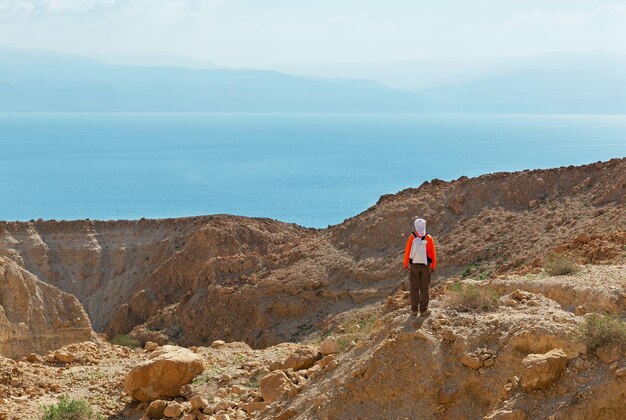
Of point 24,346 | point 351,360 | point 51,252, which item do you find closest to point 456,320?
point 351,360

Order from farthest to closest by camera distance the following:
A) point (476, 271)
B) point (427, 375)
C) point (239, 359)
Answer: point (476, 271) → point (239, 359) → point (427, 375)

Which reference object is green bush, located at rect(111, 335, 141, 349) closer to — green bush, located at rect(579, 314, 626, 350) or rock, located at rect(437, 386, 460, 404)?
rock, located at rect(437, 386, 460, 404)

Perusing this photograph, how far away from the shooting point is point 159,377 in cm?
1473

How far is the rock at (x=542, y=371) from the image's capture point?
966 cm

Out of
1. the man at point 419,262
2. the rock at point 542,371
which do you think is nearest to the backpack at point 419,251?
the man at point 419,262

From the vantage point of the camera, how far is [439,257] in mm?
28250

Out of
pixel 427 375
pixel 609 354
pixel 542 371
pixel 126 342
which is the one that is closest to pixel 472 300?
pixel 427 375

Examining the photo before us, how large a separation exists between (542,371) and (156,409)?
267 inches

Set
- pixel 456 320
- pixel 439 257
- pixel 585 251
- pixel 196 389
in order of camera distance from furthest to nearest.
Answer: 1. pixel 439 257
2. pixel 585 251
3. pixel 196 389
4. pixel 456 320

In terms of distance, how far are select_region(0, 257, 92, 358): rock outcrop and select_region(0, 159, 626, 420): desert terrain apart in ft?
0.16

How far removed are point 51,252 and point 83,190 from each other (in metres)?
64.7

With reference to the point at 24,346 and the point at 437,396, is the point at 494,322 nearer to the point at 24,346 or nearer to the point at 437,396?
the point at 437,396

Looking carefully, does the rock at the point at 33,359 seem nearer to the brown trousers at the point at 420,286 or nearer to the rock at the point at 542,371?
the brown trousers at the point at 420,286

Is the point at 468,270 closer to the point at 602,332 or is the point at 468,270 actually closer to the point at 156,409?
the point at 156,409
